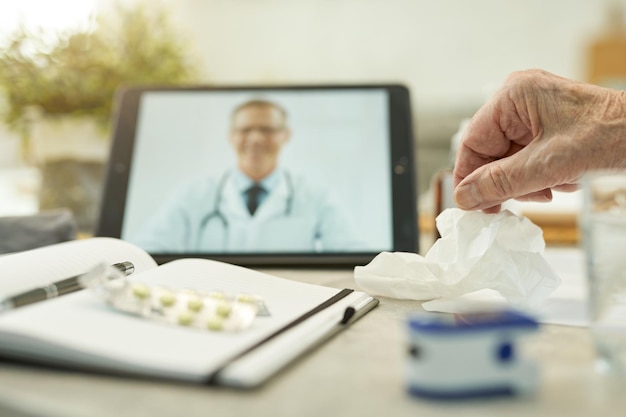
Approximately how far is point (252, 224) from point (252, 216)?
0.5 inches

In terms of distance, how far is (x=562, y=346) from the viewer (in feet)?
1.62

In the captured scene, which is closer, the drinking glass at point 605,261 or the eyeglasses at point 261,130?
the drinking glass at point 605,261

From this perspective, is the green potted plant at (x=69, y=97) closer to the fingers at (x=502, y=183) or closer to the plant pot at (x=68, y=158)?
the plant pot at (x=68, y=158)

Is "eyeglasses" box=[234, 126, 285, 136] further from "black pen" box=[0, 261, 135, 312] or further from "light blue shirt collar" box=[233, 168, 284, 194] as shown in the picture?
"black pen" box=[0, 261, 135, 312]

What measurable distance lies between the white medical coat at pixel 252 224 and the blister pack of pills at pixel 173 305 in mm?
418

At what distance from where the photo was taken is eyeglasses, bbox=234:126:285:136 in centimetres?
102

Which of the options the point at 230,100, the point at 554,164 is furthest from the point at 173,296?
the point at 230,100

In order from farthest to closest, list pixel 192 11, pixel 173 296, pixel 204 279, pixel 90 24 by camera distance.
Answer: pixel 192 11
pixel 90 24
pixel 204 279
pixel 173 296

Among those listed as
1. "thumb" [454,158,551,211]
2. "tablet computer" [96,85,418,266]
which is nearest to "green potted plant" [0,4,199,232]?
"tablet computer" [96,85,418,266]

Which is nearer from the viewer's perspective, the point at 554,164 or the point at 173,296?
the point at 173,296

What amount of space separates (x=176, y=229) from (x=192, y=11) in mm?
3433

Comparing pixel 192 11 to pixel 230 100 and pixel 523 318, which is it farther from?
pixel 523 318

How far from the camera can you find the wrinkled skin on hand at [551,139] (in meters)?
0.68

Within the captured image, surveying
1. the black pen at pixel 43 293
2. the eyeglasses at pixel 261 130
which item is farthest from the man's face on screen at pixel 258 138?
the black pen at pixel 43 293
